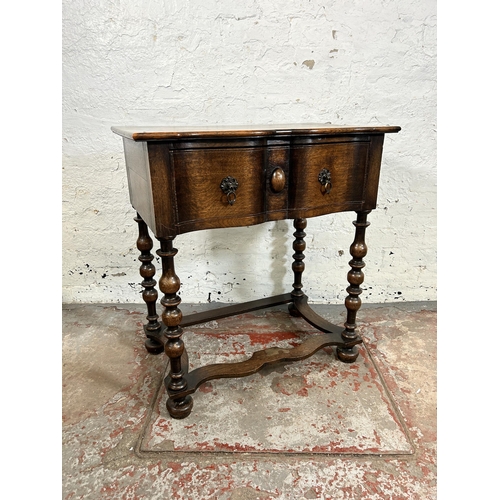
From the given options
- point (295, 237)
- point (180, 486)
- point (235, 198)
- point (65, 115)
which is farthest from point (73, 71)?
point (180, 486)

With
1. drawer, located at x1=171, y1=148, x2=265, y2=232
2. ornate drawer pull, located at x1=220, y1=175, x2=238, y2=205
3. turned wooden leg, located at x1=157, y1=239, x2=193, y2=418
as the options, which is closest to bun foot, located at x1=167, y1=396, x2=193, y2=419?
turned wooden leg, located at x1=157, y1=239, x2=193, y2=418

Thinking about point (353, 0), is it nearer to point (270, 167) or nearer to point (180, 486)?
point (270, 167)

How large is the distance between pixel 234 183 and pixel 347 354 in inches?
43.7

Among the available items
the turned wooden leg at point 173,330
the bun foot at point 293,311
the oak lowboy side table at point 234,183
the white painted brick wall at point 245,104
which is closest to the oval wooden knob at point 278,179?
the oak lowboy side table at point 234,183

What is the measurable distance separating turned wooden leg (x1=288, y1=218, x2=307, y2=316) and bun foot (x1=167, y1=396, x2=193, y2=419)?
97 cm

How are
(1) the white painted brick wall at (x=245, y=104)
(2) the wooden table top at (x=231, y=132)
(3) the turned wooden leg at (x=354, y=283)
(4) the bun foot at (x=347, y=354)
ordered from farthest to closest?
(1) the white painted brick wall at (x=245, y=104) → (4) the bun foot at (x=347, y=354) → (3) the turned wooden leg at (x=354, y=283) → (2) the wooden table top at (x=231, y=132)

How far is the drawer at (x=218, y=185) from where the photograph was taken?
1.33m

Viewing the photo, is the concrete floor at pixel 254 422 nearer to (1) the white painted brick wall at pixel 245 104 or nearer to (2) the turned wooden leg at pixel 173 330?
(2) the turned wooden leg at pixel 173 330

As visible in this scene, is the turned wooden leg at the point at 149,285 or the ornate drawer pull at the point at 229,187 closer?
the ornate drawer pull at the point at 229,187

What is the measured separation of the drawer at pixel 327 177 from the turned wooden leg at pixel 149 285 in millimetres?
768

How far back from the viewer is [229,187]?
1379 mm

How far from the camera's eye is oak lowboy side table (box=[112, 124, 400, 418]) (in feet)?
4.30

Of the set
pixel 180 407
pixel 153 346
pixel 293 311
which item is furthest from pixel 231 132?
pixel 293 311

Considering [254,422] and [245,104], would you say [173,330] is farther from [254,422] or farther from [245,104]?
[245,104]
